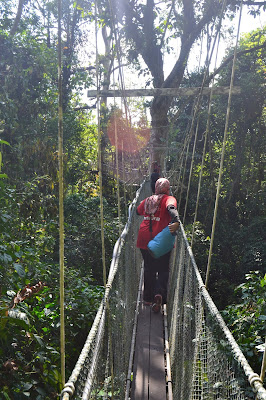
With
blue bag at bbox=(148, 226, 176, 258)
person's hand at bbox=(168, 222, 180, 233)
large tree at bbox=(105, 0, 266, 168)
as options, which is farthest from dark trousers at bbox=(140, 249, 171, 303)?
large tree at bbox=(105, 0, 266, 168)

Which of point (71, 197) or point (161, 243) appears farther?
point (71, 197)

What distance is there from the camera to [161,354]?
2.31m

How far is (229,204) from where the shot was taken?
8.22 meters

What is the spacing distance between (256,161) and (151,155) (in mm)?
2428

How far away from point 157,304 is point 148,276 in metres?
0.20

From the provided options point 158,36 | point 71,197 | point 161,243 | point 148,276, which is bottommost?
point 71,197

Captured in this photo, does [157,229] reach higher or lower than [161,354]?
higher

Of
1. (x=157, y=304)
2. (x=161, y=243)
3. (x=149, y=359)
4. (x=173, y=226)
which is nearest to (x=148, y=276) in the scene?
(x=157, y=304)

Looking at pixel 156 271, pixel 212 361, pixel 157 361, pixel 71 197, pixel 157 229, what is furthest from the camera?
pixel 71 197

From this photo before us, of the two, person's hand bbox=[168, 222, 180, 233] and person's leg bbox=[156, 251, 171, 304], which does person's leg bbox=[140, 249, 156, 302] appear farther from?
person's hand bbox=[168, 222, 180, 233]

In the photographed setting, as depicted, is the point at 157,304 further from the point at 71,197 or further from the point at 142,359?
the point at 71,197

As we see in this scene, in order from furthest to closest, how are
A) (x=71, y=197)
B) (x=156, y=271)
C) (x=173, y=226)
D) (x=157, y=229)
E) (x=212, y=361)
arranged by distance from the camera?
(x=71, y=197)
(x=156, y=271)
(x=157, y=229)
(x=173, y=226)
(x=212, y=361)

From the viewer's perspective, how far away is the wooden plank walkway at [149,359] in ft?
6.50

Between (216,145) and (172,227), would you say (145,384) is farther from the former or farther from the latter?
(216,145)
